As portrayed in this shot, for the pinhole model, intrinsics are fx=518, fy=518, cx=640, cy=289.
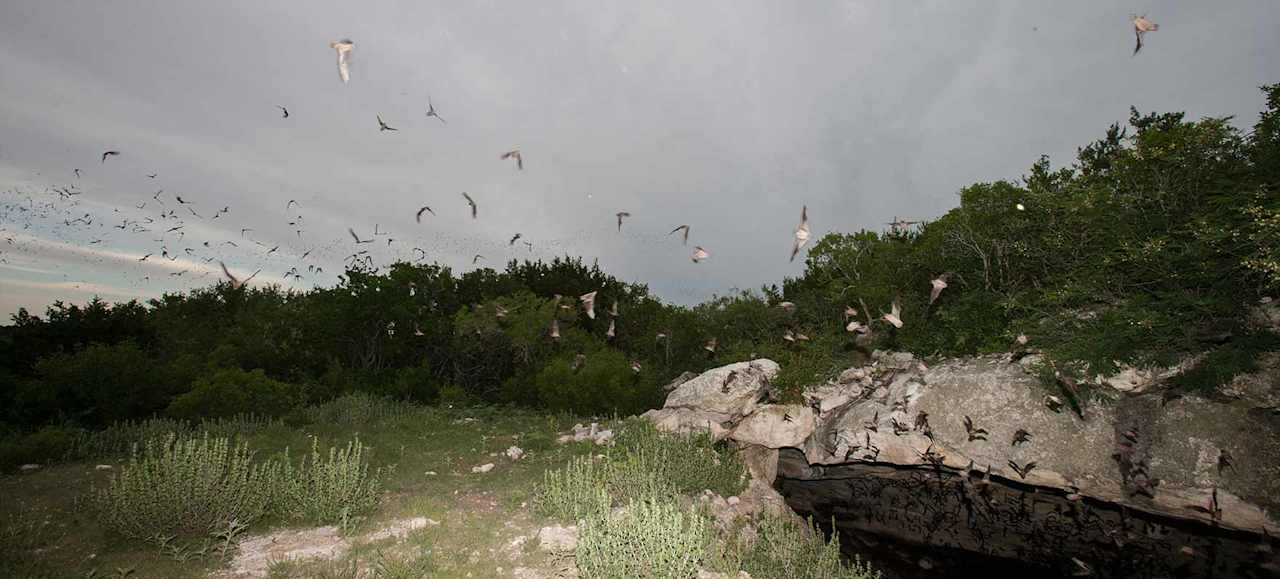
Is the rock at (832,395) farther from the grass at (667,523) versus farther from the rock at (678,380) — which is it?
the rock at (678,380)

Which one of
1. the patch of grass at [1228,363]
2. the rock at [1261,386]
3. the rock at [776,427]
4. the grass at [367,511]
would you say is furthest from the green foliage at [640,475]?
the rock at [1261,386]

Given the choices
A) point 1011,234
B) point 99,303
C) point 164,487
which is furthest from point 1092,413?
point 99,303

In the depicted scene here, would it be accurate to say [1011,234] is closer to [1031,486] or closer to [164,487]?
[1031,486]

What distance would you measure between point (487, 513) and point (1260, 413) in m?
17.3

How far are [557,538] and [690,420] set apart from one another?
30.7ft

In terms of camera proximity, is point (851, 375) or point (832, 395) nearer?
point (832, 395)

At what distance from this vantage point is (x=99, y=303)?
21984 millimetres

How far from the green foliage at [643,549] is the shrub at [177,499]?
501cm

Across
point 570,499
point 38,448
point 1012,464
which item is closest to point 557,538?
point 570,499

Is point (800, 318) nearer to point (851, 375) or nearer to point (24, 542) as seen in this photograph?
point (851, 375)

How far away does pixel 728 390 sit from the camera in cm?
1759

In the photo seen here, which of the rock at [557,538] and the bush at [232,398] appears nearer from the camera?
the rock at [557,538]

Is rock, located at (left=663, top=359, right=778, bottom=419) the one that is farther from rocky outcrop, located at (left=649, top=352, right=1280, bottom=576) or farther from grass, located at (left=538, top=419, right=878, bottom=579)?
grass, located at (left=538, top=419, right=878, bottom=579)

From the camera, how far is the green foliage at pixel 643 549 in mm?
5793
